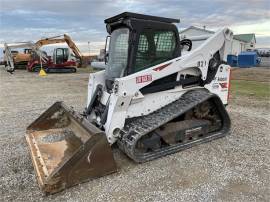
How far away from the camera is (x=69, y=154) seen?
4.11 m

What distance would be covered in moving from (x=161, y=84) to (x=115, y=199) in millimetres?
2196

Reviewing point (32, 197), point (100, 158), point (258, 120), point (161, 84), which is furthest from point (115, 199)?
point (258, 120)

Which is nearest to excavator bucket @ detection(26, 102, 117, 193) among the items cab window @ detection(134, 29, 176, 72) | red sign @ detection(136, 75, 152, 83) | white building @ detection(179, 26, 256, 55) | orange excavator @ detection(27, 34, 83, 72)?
red sign @ detection(136, 75, 152, 83)

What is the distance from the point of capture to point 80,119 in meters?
4.53

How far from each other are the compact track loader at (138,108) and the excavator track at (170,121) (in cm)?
1

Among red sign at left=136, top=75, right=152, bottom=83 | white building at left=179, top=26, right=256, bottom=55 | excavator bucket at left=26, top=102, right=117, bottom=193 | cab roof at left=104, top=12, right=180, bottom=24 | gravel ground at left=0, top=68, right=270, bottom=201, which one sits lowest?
gravel ground at left=0, top=68, right=270, bottom=201

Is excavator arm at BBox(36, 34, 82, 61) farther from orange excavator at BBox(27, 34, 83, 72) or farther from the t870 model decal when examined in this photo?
the t870 model decal

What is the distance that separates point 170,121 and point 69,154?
1821 mm

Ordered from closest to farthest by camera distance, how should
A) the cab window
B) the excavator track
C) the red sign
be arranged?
the excavator track < the red sign < the cab window

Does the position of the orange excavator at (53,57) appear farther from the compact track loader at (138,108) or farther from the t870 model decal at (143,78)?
the t870 model decal at (143,78)

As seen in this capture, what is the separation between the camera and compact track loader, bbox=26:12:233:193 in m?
3.83

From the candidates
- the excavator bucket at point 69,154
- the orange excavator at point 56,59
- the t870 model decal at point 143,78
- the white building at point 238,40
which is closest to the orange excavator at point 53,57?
the orange excavator at point 56,59

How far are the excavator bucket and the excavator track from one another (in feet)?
1.64

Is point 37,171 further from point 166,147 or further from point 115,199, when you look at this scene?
point 166,147
